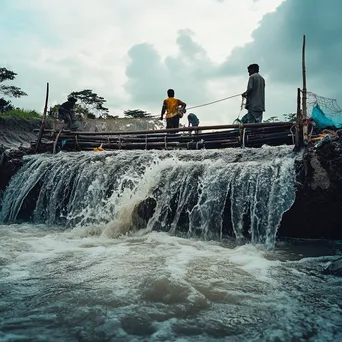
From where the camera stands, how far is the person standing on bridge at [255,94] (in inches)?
314

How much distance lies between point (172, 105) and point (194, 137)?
1727 millimetres

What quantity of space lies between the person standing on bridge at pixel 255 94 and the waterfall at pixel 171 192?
1.78m

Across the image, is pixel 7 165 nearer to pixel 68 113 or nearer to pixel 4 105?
pixel 68 113

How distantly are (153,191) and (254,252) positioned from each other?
2.38 metres

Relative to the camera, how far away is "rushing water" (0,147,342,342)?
91.0 inches

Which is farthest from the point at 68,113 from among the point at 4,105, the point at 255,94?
the point at 4,105

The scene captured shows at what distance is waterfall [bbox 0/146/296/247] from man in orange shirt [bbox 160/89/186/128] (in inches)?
88.4

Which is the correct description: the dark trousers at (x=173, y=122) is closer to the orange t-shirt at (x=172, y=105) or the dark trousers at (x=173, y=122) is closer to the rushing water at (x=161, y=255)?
the orange t-shirt at (x=172, y=105)

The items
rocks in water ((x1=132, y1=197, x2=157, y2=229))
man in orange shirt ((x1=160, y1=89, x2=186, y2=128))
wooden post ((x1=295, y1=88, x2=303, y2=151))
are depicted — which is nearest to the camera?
wooden post ((x1=295, y1=88, x2=303, y2=151))

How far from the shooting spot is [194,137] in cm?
826

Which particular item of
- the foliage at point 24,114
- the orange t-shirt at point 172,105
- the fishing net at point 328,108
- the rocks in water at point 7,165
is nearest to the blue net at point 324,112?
the fishing net at point 328,108

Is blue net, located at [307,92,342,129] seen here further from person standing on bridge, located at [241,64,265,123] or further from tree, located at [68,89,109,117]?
tree, located at [68,89,109,117]

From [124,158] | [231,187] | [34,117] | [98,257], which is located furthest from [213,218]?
[34,117]

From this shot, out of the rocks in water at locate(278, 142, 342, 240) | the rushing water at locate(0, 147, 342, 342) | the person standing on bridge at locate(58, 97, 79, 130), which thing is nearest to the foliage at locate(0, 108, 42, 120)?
the person standing on bridge at locate(58, 97, 79, 130)
